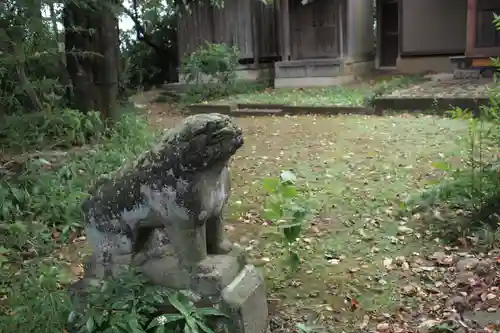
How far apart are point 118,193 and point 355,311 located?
170 cm

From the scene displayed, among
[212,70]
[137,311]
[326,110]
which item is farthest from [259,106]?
[137,311]

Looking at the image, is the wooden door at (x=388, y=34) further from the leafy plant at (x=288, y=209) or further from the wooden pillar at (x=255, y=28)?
the leafy plant at (x=288, y=209)

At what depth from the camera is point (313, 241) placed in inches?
177

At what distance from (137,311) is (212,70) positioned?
1142cm

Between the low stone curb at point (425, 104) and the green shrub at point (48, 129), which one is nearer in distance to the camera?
the green shrub at point (48, 129)

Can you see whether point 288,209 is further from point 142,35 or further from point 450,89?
point 142,35

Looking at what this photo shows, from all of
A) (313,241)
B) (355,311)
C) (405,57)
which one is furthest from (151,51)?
(355,311)

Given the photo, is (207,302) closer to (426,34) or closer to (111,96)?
(111,96)

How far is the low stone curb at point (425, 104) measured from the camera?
9.20 m

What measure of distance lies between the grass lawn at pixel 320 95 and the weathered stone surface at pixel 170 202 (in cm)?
843

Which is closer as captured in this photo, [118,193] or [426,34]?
[118,193]

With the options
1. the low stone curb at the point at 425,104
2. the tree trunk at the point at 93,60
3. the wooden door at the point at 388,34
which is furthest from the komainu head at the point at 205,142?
the wooden door at the point at 388,34

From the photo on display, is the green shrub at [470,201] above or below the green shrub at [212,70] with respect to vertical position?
below

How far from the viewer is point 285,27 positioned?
52.5ft
